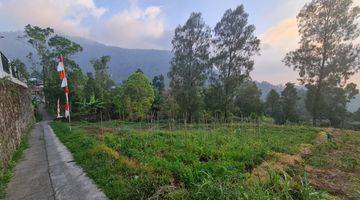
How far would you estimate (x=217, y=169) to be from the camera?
7.32m

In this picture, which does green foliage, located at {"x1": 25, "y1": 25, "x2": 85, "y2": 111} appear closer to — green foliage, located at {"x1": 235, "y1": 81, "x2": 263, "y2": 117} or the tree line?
the tree line

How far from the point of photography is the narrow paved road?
6637mm

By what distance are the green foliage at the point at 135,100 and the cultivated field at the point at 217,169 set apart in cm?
2393

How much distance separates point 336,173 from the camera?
856 cm

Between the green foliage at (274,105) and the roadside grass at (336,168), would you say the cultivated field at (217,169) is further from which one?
the green foliage at (274,105)

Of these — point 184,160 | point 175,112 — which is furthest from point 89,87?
point 184,160

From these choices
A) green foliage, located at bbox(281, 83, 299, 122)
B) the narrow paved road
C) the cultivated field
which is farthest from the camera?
green foliage, located at bbox(281, 83, 299, 122)

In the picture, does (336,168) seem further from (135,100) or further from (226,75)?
(135,100)

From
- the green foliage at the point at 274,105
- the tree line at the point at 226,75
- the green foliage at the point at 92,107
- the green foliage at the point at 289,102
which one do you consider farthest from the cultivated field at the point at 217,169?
the green foliage at the point at 274,105

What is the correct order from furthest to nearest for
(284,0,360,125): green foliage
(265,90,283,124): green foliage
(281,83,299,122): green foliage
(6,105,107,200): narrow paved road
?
(265,90,283,124): green foliage
(281,83,299,122): green foliage
(284,0,360,125): green foliage
(6,105,107,200): narrow paved road

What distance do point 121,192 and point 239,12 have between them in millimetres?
27150

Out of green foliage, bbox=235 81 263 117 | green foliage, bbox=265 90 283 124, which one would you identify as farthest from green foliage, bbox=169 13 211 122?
green foliage, bbox=265 90 283 124

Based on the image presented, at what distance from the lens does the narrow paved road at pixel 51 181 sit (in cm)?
664

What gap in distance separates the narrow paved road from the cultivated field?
292 mm
